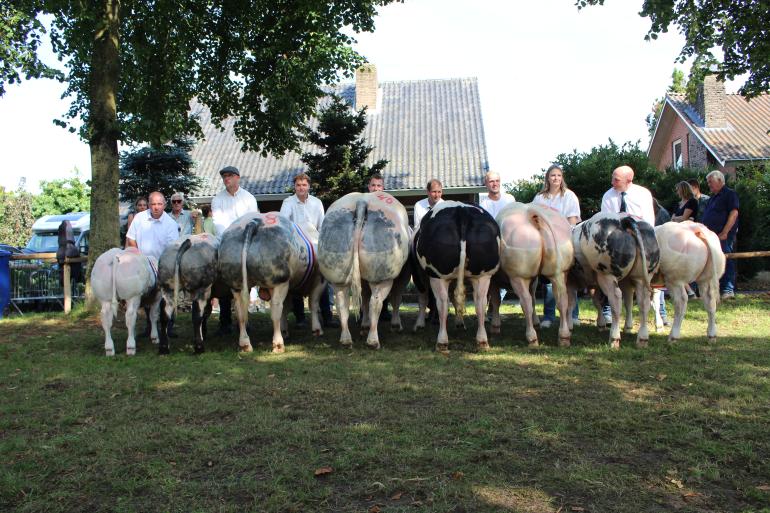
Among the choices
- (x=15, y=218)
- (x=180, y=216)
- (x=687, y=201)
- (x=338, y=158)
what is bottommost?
(x=180, y=216)

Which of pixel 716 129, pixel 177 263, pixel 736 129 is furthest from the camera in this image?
pixel 716 129

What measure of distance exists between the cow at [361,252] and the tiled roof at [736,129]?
24.8 metres

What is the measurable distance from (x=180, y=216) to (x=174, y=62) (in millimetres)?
5472

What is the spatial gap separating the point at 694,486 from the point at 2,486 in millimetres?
4126

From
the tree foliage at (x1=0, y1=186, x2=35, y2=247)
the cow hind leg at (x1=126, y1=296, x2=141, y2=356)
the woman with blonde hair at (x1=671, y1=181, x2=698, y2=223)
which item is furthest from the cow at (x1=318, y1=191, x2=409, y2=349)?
the tree foliage at (x1=0, y1=186, x2=35, y2=247)

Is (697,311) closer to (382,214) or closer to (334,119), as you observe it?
(382,214)

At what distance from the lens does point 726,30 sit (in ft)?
50.1

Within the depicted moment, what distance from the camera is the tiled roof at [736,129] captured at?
2906 cm

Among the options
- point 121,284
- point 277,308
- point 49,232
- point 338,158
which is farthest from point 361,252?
point 49,232

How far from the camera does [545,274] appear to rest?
26.2 feet

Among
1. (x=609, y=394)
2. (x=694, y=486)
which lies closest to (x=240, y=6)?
(x=609, y=394)

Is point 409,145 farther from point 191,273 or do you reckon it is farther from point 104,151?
point 191,273

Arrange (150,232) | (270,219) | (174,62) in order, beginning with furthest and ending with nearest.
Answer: (174,62)
(150,232)
(270,219)

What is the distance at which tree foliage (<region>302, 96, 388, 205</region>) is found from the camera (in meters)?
18.1
